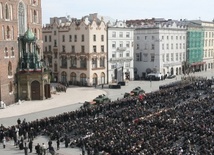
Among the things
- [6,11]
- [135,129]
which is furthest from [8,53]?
[135,129]

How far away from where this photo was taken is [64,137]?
33125 mm

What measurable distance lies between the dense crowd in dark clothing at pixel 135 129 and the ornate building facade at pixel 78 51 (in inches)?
1068

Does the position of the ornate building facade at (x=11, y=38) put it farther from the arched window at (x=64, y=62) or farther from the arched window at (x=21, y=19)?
the arched window at (x=64, y=62)

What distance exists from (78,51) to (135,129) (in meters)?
42.8

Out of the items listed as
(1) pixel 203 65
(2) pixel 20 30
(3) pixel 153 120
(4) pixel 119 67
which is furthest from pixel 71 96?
(1) pixel 203 65

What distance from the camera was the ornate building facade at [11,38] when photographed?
53.3 meters

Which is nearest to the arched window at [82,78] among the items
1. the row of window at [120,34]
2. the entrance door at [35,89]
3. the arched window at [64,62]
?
the arched window at [64,62]

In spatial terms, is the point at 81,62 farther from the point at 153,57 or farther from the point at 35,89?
the point at 153,57

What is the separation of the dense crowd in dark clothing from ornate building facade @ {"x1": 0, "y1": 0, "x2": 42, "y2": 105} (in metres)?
17.4

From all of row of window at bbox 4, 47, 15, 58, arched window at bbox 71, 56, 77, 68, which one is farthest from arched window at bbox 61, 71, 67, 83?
row of window at bbox 4, 47, 15, 58

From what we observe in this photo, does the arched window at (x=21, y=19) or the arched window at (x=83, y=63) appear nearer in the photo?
the arched window at (x=21, y=19)

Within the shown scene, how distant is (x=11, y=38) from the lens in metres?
55.9

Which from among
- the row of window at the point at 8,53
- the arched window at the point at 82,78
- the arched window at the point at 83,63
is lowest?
the arched window at the point at 82,78

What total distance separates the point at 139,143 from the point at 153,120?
7946mm
